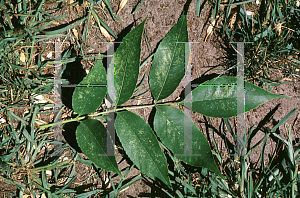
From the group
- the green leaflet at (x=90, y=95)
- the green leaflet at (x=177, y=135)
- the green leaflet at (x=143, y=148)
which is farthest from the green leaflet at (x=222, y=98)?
the green leaflet at (x=90, y=95)

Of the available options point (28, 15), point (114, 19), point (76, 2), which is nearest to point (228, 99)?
point (114, 19)

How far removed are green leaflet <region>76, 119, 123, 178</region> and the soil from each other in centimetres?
24

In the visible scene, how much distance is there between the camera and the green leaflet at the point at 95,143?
898 mm

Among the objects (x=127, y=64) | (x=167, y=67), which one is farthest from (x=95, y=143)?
(x=167, y=67)

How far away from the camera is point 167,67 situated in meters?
1.05

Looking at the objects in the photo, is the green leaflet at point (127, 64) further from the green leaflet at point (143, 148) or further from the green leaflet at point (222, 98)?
the green leaflet at point (222, 98)

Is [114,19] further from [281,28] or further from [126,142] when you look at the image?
[281,28]

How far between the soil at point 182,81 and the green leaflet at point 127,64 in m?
0.25

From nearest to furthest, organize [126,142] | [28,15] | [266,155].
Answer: [126,142]
[28,15]
[266,155]

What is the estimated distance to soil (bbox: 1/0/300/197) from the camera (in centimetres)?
122

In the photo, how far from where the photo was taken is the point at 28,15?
114 cm

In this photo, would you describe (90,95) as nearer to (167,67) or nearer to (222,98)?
(167,67)

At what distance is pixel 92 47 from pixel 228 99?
2.37ft

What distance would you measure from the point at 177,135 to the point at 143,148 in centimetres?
16
